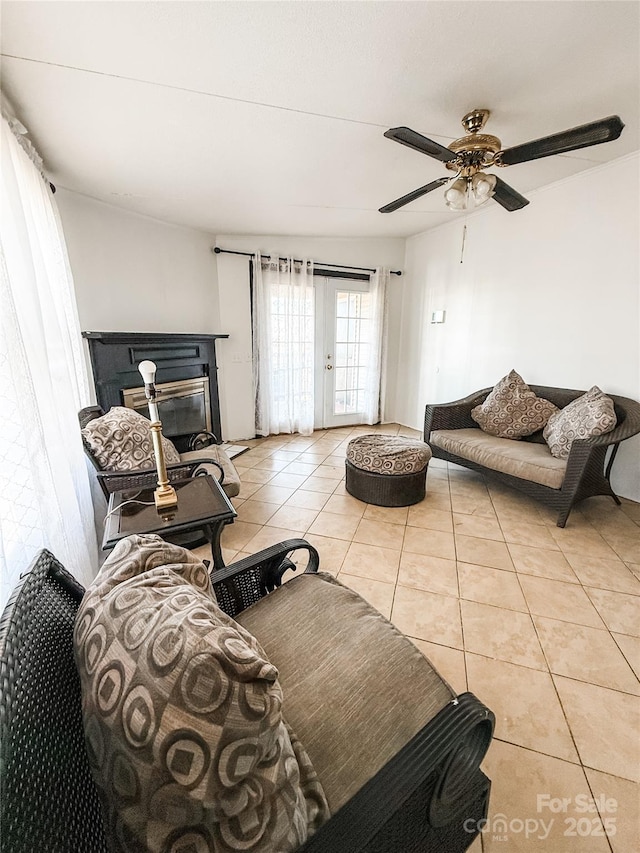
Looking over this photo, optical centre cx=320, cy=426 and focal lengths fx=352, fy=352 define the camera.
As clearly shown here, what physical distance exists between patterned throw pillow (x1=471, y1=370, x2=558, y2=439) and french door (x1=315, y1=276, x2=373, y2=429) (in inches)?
83.1

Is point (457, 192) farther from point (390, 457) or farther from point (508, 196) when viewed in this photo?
point (390, 457)

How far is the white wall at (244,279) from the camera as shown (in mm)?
4199

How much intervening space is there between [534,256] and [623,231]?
681 millimetres

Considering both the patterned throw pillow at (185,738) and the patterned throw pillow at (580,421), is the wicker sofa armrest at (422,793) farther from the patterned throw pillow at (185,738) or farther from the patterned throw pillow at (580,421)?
the patterned throw pillow at (580,421)

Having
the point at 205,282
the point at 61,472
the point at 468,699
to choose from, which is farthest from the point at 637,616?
the point at 205,282

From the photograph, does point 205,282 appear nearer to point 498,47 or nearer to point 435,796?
point 498,47

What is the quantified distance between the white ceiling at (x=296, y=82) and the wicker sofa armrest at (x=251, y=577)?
1.97m

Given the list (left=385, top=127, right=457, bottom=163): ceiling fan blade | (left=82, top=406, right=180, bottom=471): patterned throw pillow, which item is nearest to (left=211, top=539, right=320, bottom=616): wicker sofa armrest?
(left=82, top=406, right=180, bottom=471): patterned throw pillow

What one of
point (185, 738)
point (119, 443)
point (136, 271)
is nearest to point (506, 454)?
point (119, 443)

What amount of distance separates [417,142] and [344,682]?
2.10 metres

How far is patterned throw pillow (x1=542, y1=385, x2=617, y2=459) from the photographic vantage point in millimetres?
2383

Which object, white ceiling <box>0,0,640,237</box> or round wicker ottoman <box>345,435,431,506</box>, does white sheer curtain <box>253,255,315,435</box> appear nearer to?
white ceiling <box>0,0,640,237</box>

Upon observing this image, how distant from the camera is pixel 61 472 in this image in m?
1.56

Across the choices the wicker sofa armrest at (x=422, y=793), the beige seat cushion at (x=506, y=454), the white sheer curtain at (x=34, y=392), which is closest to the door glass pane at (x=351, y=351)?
the beige seat cushion at (x=506, y=454)
